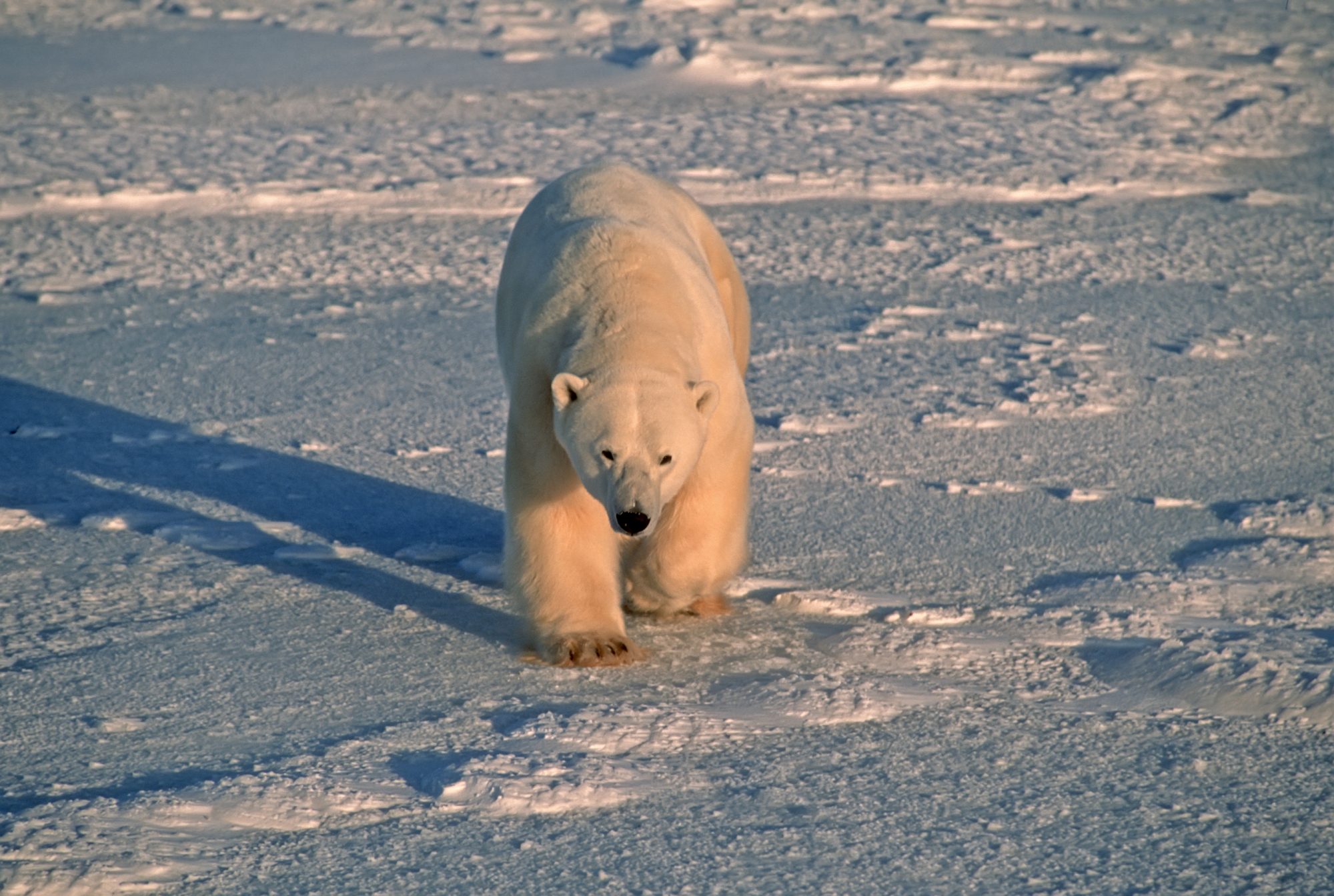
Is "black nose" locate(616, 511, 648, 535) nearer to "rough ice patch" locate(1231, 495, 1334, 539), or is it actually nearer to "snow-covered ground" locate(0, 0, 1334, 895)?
"snow-covered ground" locate(0, 0, 1334, 895)

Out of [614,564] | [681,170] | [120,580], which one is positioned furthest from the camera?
[681,170]

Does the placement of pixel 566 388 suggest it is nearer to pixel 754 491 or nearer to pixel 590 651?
pixel 590 651

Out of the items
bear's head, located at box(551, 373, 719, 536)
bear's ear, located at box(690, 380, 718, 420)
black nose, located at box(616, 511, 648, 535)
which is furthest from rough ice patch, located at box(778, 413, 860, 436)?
black nose, located at box(616, 511, 648, 535)

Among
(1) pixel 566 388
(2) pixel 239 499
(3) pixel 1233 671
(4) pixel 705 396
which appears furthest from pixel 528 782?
(2) pixel 239 499

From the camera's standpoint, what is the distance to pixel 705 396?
10.3 ft

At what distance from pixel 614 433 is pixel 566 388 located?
14 centimetres

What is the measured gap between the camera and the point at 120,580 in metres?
3.72

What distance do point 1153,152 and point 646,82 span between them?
3230mm

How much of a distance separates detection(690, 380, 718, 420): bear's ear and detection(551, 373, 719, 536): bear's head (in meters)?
0.04

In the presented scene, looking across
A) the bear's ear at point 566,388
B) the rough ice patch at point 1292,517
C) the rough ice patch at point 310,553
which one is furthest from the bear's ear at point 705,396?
the rough ice patch at point 1292,517

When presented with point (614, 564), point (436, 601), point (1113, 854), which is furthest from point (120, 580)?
point (1113, 854)

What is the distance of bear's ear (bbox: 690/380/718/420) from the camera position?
3.11m

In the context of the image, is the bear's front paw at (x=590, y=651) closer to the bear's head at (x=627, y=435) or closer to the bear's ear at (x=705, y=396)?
the bear's head at (x=627, y=435)

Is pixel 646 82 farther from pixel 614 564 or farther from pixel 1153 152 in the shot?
pixel 614 564
